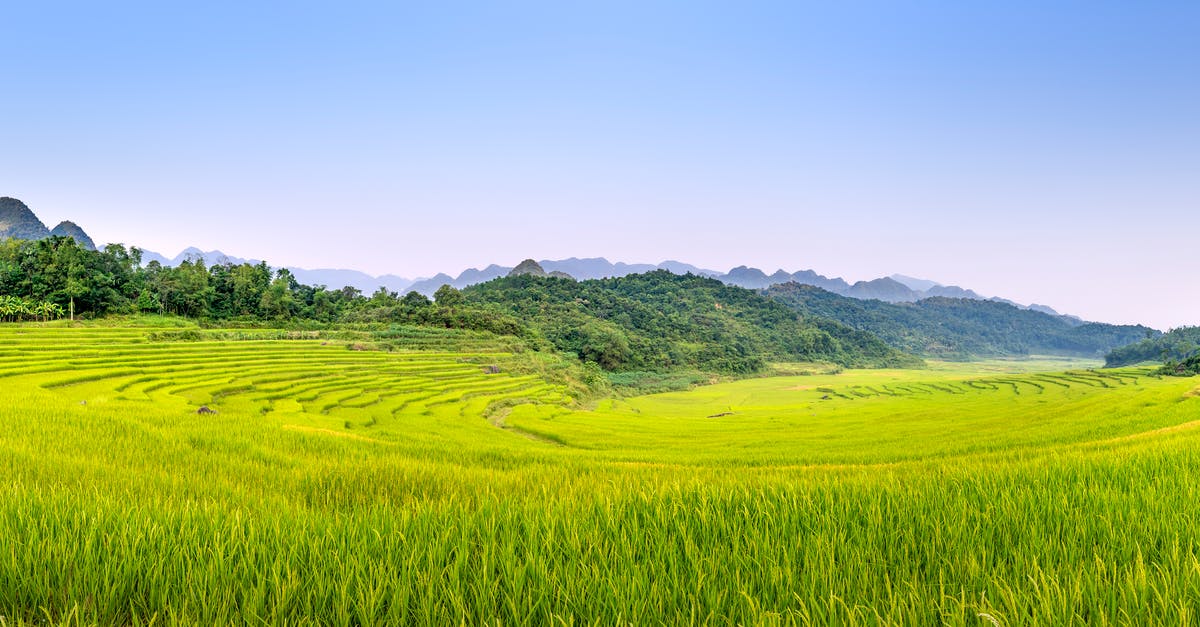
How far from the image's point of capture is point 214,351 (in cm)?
3625

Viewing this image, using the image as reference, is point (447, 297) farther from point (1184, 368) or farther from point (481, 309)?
point (1184, 368)

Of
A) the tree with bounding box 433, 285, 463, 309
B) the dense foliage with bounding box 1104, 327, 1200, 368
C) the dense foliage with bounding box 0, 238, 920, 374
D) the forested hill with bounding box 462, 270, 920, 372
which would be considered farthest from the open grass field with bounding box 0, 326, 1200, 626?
the dense foliage with bounding box 1104, 327, 1200, 368

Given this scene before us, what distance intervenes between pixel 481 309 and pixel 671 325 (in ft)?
168

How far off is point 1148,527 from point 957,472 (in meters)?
1.37

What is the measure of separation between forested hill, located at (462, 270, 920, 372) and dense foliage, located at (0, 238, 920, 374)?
0.35m

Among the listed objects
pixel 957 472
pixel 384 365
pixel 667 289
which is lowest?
pixel 384 365

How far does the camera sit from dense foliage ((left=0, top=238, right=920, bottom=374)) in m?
66.9

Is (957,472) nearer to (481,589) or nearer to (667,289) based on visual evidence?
(481,589)

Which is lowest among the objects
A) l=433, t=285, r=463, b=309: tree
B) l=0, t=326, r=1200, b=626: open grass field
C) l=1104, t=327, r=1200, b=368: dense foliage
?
l=1104, t=327, r=1200, b=368: dense foliage

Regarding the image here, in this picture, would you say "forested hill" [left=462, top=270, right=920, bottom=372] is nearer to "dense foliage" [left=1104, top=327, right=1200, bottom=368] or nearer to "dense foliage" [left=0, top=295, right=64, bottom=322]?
"dense foliage" [left=1104, top=327, right=1200, bottom=368]

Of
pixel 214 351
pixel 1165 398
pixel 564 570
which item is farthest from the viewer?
pixel 214 351

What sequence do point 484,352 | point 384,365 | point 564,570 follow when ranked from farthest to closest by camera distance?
point 484,352, point 384,365, point 564,570

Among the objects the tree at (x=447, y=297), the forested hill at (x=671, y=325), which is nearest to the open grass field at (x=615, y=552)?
the forested hill at (x=671, y=325)

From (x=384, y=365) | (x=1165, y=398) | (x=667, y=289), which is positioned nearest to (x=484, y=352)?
(x=384, y=365)
